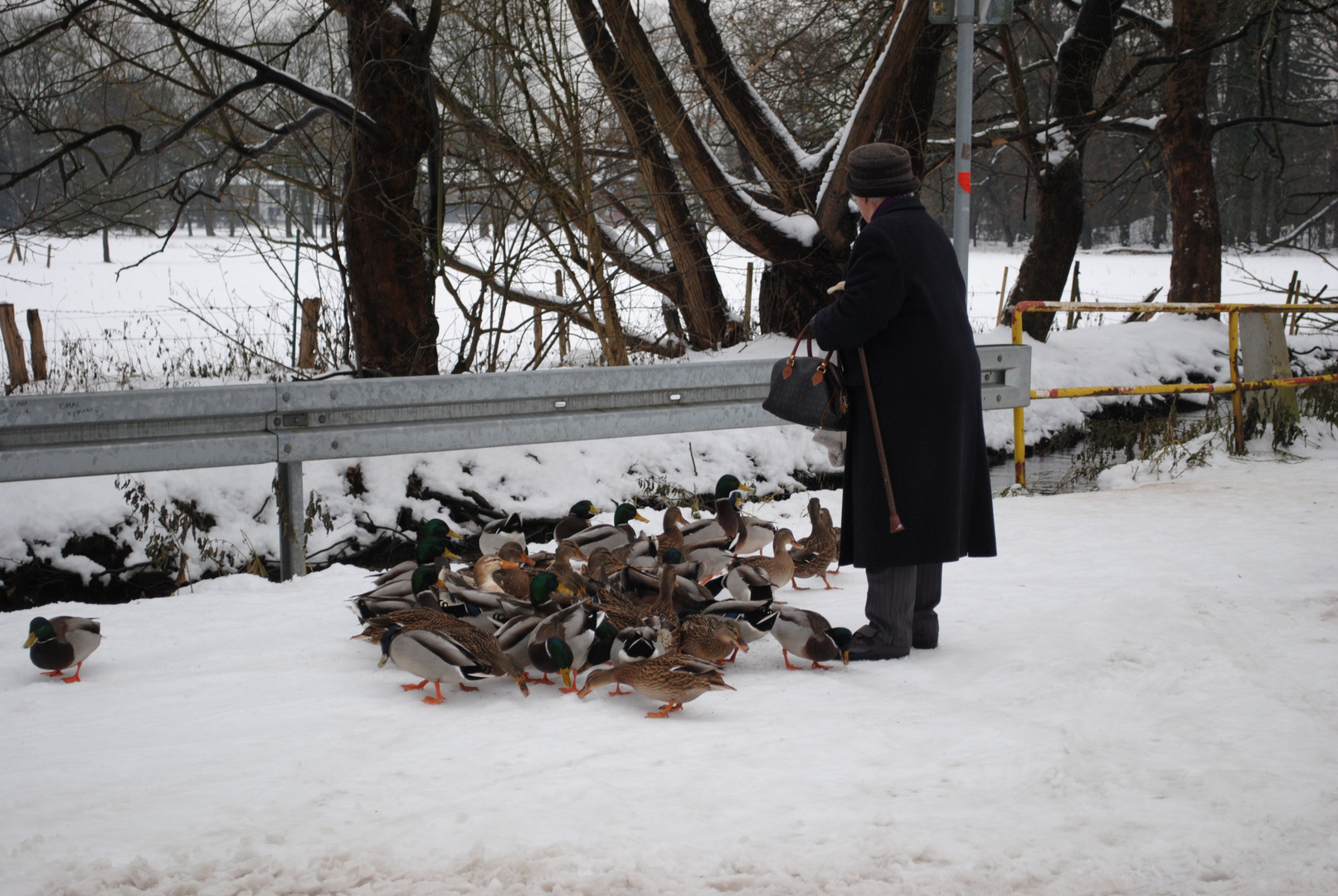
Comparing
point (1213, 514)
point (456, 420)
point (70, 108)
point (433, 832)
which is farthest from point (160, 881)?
point (70, 108)

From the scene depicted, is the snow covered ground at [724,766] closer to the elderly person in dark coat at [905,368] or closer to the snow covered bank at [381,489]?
the elderly person in dark coat at [905,368]

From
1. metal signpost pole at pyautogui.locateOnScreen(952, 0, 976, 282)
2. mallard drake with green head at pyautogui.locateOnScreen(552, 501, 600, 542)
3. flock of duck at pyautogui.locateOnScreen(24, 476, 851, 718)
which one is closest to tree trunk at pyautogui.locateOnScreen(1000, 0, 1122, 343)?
metal signpost pole at pyautogui.locateOnScreen(952, 0, 976, 282)

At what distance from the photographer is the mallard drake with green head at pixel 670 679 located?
12.3 ft

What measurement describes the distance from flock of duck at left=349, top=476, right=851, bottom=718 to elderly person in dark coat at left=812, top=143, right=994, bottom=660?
50 cm

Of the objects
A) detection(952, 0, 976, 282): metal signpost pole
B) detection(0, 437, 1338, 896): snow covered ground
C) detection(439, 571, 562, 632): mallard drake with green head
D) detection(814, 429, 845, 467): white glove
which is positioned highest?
detection(952, 0, 976, 282): metal signpost pole

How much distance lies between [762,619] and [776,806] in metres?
1.49

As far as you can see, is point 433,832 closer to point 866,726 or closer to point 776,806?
point 776,806

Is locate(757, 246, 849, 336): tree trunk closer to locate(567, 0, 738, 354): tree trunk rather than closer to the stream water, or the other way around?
locate(567, 0, 738, 354): tree trunk

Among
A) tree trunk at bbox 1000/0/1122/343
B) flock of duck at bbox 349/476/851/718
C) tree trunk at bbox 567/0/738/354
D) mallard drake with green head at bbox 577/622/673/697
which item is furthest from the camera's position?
tree trunk at bbox 1000/0/1122/343

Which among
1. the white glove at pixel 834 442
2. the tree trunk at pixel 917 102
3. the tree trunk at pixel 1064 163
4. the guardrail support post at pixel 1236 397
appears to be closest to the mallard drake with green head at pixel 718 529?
the white glove at pixel 834 442

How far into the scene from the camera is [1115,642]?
4387 mm

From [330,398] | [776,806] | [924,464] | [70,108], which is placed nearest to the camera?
[776,806]

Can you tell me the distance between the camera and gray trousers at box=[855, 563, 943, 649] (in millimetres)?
4324

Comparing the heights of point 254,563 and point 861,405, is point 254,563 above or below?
below
